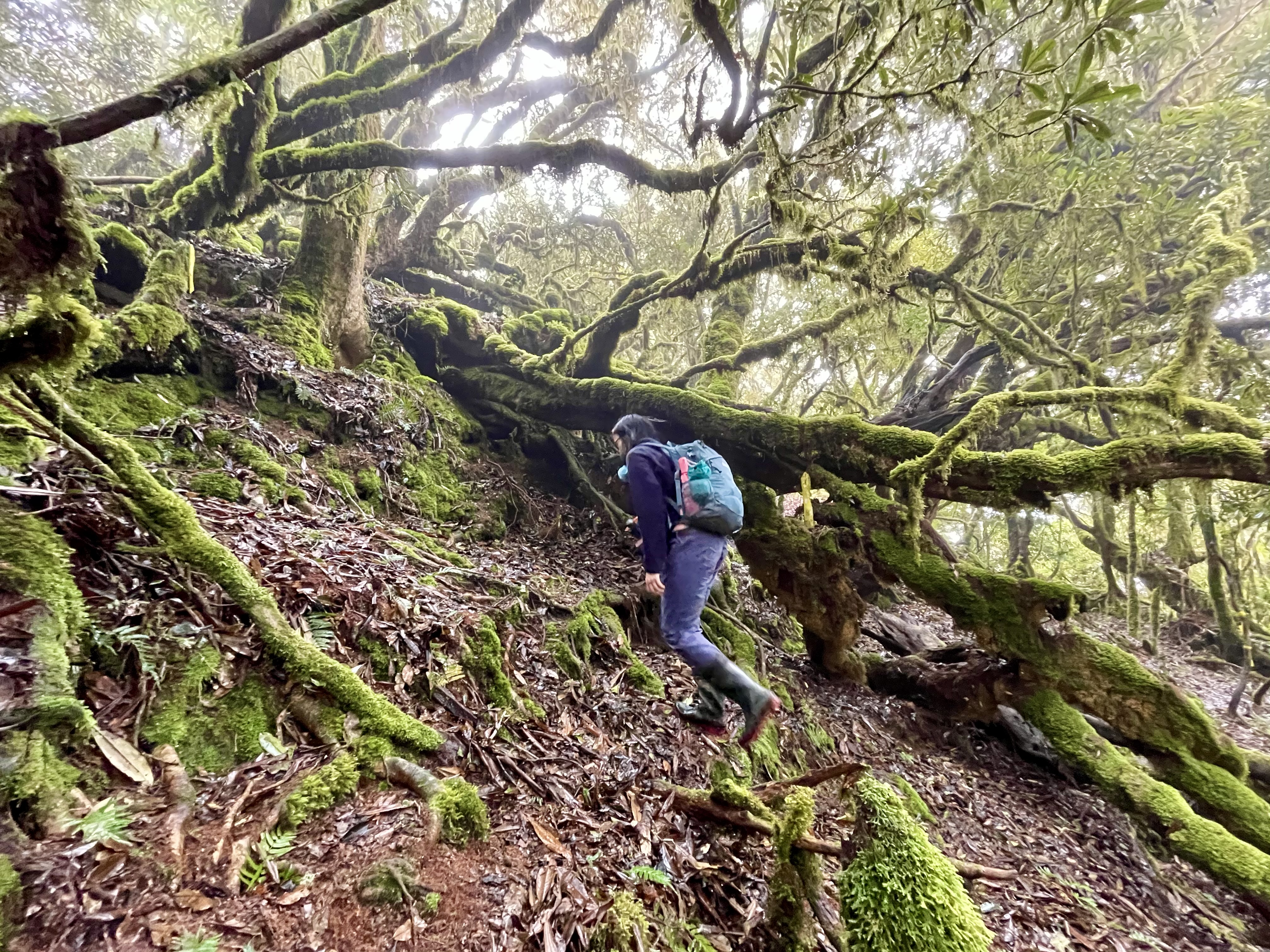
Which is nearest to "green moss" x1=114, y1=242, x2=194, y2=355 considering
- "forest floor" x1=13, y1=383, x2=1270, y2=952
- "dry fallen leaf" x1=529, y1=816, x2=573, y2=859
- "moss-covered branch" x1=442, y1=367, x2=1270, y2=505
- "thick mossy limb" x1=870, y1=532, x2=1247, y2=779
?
"forest floor" x1=13, y1=383, x2=1270, y2=952

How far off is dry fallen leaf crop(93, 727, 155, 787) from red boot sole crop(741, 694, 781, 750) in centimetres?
352

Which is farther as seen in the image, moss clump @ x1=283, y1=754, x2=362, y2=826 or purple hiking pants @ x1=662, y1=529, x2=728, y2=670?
purple hiking pants @ x1=662, y1=529, x2=728, y2=670

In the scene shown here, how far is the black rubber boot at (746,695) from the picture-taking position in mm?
4102

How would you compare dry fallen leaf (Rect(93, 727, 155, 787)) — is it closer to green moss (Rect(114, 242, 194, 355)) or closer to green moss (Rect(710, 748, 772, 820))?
green moss (Rect(710, 748, 772, 820))

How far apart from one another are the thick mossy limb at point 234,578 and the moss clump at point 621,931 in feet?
3.94

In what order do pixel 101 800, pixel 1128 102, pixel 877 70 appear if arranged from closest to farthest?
pixel 101 800
pixel 877 70
pixel 1128 102

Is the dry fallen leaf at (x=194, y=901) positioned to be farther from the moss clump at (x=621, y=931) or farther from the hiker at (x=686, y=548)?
the hiker at (x=686, y=548)

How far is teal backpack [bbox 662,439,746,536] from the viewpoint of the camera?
14.9 ft

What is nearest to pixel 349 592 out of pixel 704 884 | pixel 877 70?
pixel 704 884

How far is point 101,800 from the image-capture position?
193 centimetres

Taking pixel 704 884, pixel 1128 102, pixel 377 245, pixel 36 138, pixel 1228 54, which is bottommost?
pixel 704 884

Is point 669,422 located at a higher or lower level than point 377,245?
lower

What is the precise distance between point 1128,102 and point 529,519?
9.37 metres

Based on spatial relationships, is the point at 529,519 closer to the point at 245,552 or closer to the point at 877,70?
the point at 245,552
